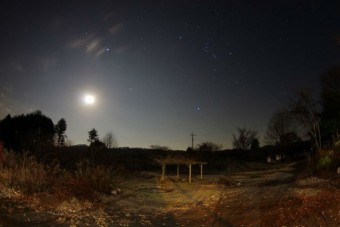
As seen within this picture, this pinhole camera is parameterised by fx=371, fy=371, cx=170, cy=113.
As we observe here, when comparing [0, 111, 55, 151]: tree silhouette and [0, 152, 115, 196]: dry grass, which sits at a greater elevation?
[0, 111, 55, 151]: tree silhouette

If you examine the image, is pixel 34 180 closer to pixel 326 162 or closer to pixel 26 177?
pixel 26 177

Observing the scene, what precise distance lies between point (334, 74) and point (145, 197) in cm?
2739

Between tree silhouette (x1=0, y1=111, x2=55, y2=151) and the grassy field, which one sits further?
tree silhouette (x1=0, y1=111, x2=55, y2=151)

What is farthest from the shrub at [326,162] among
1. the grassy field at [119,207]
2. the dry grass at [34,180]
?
the dry grass at [34,180]

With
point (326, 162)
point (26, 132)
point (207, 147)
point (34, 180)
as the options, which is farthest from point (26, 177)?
point (207, 147)

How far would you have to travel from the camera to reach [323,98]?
44.4 m

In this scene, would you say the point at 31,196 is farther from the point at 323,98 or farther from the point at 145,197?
the point at 323,98

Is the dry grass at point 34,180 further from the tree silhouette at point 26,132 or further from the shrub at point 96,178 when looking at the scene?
the tree silhouette at point 26,132

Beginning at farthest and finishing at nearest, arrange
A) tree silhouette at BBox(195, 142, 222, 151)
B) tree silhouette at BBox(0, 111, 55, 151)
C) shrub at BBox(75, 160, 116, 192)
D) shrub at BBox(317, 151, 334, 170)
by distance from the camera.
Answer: tree silhouette at BBox(195, 142, 222, 151) → tree silhouette at BBox(0, 111, 55, 151) → shrub at BBox(317, 151, 334, 170) → shrub at BBox(75, 160, 116, 192)

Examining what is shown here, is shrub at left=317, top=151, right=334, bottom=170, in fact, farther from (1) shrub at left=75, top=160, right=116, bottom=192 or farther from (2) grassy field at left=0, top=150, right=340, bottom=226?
(1) shrub at left=75, top=160, right=116, bottom=192

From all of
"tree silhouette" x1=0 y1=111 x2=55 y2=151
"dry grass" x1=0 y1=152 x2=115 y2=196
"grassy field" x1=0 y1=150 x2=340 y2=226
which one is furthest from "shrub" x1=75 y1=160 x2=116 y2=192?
"tree silhouette" x1=0 y1=111 x2=55 y2=151

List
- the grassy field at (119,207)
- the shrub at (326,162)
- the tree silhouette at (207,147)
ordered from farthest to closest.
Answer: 1. the tree silhouette at (207,147)
2. the shrub at (326,162)
3. the grassy field at (119,207)

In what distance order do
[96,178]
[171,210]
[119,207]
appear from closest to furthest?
[119,207]
[171,210]
[96,178]

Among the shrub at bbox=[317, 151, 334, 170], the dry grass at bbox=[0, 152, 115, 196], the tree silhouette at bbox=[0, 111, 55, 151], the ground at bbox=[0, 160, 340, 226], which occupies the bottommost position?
the ground at bbox=[0, 160, 340, 226]
